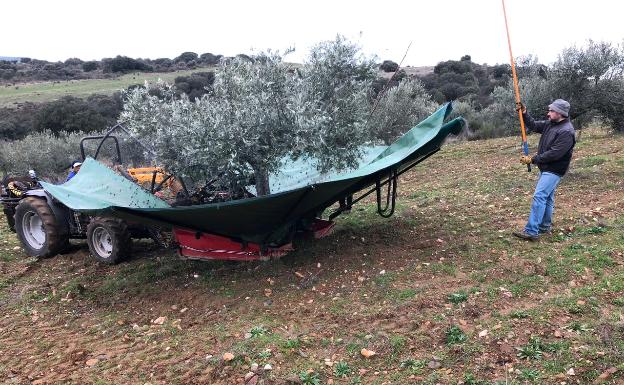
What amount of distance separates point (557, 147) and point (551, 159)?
0.50ft

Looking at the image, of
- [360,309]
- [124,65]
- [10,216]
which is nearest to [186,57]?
[124,65]

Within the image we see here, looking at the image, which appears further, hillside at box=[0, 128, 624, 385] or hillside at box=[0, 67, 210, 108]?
hillside at box=[0, 67, 210, 108]

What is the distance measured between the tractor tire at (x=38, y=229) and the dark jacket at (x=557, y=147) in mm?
6917

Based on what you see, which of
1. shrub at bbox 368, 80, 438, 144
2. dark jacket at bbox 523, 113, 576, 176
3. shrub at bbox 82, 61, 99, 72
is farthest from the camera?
shrub at bbox 82, 61, 99, 72

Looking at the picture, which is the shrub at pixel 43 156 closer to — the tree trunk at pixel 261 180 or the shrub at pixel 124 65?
the tree trunk at pixel 261 180

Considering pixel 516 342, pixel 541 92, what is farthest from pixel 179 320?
pixel 541 92

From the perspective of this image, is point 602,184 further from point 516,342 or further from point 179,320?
point 179,320

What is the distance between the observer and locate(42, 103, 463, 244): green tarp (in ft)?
16.5

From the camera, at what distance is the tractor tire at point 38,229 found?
7.68 meters

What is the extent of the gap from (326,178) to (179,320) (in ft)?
7.08

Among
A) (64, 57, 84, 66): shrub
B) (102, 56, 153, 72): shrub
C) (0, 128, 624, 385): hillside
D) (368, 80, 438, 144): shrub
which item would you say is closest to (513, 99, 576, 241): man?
(0, 128, 624, 385): hillside

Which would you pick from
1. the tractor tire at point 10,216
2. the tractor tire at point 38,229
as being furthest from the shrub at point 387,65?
the tractor tire at point 10,216

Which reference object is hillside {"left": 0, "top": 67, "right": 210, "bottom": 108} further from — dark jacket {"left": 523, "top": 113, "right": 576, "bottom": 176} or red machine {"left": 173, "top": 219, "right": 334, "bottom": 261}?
dark jacket {"left": 523, "top": 113, "right": 576, "bottom": 176}

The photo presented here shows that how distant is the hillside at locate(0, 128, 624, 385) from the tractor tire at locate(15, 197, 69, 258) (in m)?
0.23
